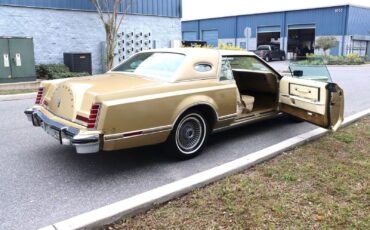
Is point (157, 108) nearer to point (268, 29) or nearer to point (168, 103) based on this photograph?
point (168, 103)

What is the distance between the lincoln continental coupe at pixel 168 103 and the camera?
4.02 m

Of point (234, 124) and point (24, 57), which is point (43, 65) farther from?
point (234, 124)

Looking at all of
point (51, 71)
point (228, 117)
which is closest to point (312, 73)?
point (228, 117)

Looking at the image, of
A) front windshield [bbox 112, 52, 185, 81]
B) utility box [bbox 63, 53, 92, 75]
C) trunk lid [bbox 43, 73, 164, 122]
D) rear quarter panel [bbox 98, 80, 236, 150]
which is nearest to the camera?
rear quarter panel [bbox 98, 80, 236, 150]

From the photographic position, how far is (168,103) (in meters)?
4.42

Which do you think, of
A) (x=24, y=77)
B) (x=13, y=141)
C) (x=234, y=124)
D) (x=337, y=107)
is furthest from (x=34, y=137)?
(x=24, y=77)

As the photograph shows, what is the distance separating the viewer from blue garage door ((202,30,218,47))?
46719 mm

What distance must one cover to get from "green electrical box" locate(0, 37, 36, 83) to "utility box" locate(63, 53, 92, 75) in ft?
7.63

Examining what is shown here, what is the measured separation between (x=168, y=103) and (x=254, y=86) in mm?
2814

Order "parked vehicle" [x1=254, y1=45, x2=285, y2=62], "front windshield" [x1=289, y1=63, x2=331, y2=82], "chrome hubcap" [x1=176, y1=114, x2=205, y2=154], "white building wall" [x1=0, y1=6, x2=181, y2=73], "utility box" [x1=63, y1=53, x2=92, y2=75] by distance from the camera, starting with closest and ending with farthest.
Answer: "chrome hubcap" [x1=176, y1=114, x2=205, y2=154], "front windshield" [x1=289, y1=63, x2=331, y2=82], "white building wall" [x1=0, y1=6, x2=181, y2=73], "utility box" [x1=63, y1=53, x2=92, y2=75], "parked vehicle" [x1=254, y1=45, x2=285, y2=62]

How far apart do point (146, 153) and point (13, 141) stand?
226cm

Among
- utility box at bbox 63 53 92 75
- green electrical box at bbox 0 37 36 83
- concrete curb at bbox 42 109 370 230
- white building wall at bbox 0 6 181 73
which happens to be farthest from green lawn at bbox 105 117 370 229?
white building wall at bbox 0 6 181 73

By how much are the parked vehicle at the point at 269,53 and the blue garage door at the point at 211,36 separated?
36.2 ft

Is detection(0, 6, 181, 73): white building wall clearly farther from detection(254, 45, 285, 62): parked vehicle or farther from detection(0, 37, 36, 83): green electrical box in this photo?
detection(254, 45, 285, 62): parked vehicle
